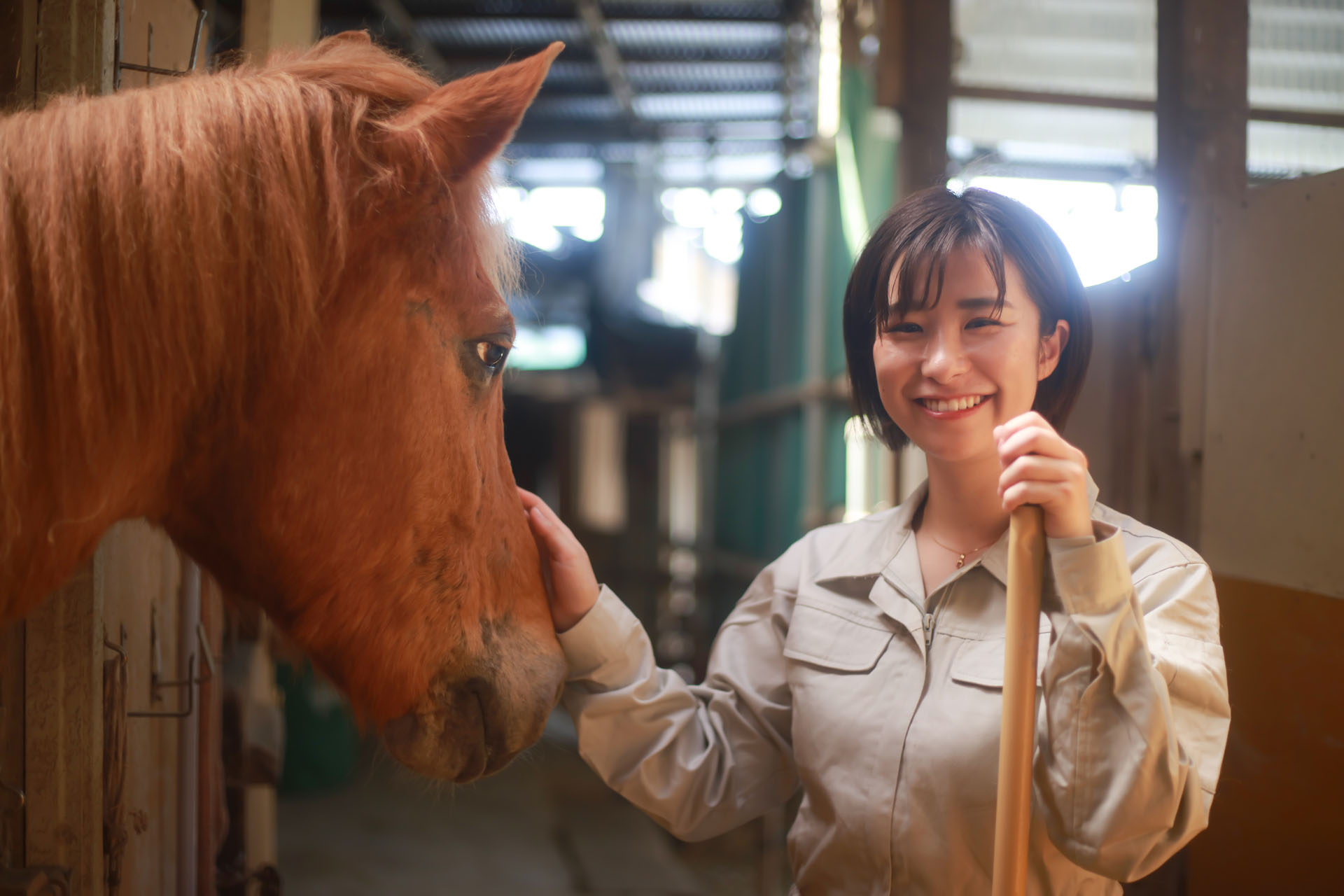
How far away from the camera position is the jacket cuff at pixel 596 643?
4.44ft

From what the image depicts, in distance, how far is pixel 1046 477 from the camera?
38.3 inches

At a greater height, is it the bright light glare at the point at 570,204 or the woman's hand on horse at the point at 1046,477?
the bright light glare at the point at 570,204

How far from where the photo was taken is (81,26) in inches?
49.8

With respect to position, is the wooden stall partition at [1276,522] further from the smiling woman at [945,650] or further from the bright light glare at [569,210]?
the bright light glare at [569,210]

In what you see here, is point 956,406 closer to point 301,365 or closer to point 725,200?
point 301,365

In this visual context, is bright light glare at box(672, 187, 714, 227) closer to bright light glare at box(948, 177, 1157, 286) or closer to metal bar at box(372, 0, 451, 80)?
metal bar at box(372, 0, 451, 80)

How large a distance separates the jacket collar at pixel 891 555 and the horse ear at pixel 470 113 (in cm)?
83

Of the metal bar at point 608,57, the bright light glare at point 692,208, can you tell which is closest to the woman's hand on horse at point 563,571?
the metal bar at point 608,57

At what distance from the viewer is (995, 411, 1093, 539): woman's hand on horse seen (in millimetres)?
970

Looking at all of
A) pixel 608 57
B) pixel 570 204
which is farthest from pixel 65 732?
pixel 570 204

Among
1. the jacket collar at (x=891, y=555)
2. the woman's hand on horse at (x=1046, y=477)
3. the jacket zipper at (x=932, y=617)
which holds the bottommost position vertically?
the jacket zipper at (x=932, y=617)

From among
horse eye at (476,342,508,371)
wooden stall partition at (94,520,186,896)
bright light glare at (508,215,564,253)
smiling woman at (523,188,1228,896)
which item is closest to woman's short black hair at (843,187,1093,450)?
smiling woman at (523,188,1228,896)

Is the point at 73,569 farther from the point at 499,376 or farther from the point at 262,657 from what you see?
the point at 262,657

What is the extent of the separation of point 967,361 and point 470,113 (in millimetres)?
730
